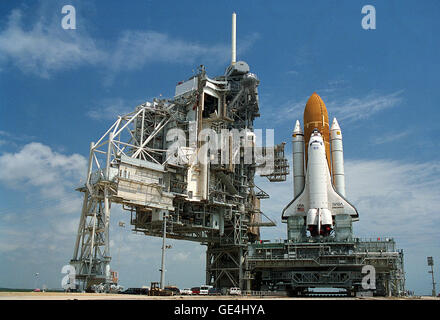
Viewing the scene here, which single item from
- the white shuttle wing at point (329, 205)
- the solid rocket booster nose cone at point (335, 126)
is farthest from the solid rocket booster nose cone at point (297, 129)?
the white shuttle wing at point (329, 205)

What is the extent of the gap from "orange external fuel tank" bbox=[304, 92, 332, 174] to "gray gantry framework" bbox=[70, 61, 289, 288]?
319 inches

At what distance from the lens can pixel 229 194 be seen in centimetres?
6241

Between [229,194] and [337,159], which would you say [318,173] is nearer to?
[337,159]

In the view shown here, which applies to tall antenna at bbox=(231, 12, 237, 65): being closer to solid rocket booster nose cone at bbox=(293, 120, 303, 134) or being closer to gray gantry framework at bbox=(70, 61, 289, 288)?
gray gantry framework at bbox=(70, 61, 289, 288)

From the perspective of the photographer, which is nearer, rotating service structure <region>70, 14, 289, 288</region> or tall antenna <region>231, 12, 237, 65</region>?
rotating service structure <region>70, 14, 289, 288</region>

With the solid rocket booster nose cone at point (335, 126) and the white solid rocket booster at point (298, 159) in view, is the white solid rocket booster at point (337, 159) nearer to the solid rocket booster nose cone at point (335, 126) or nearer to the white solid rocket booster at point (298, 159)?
the solid rocket booster nose cone at point (335, 126)

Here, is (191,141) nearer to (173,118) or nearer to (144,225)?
(173,118)

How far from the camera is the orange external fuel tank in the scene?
60.2 m

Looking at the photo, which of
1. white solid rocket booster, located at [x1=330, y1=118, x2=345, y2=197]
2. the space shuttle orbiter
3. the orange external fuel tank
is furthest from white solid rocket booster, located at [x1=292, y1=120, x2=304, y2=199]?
white solid rocket booster, located at [x1=330, y1=118, x2=345, y2=197]

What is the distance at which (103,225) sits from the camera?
165 ft

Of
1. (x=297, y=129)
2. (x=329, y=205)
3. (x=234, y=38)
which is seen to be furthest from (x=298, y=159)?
(x=234, y=38)

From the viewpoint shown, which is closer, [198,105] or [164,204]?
[164,204]

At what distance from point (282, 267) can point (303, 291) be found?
5.94m
